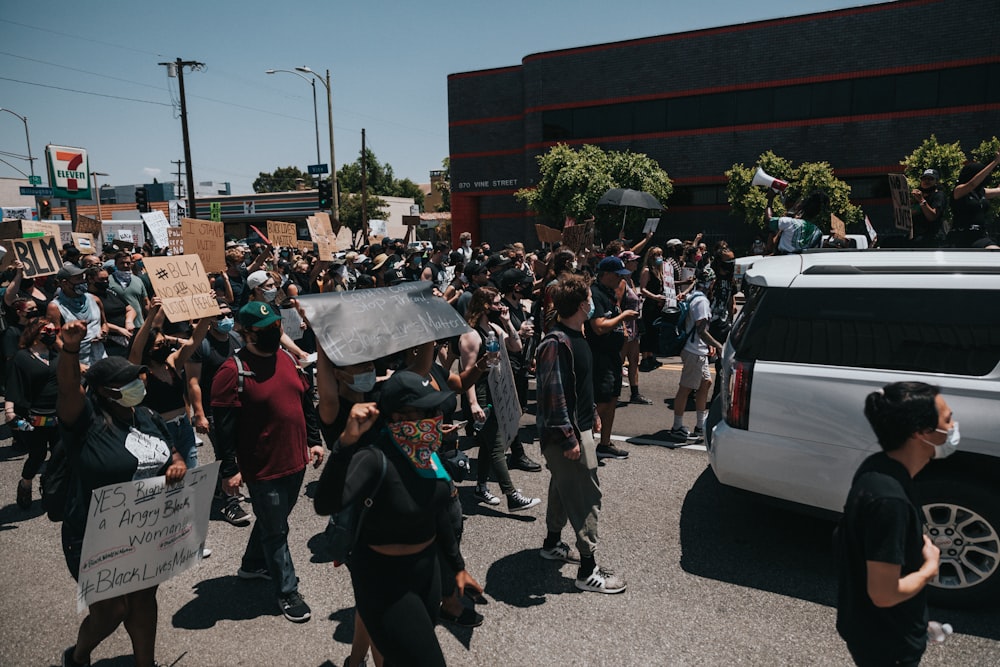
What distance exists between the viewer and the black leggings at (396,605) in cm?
284

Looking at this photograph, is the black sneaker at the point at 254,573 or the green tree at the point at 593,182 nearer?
the black sneaker at the point at 254,573

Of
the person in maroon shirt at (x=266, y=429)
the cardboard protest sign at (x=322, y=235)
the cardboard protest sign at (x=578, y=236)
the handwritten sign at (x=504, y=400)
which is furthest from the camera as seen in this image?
the cardboard protest sign at (x=578, y=236)

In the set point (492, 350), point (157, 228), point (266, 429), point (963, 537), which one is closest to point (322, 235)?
point (157, 228)

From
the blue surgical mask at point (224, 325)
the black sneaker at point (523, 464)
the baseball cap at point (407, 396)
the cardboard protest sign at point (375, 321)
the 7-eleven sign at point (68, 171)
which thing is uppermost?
the 7-eleven sign at point (68, 171)

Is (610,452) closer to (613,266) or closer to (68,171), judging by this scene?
(613,266)

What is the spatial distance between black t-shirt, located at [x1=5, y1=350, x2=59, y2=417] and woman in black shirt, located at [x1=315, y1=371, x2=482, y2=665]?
4.43m

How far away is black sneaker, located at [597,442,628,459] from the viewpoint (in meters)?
6.96

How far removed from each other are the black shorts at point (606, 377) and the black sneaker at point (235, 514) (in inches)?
133

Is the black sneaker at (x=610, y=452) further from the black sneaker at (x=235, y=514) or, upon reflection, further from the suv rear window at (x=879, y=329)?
the black sneaker at (x=235, y=514)

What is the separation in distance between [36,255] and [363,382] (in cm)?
641

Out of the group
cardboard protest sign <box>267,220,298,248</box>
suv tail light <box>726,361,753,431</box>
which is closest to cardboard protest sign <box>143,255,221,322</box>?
suv tail light <box>726,361,753,431</box>

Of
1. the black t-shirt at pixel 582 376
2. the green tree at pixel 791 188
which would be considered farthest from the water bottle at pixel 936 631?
the green tree at pixel 791 188

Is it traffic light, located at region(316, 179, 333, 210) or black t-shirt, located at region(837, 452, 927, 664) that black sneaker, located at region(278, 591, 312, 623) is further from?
traffic light, located at region(316, 179, 333, 210)

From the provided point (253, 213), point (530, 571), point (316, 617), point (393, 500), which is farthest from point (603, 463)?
point (253, 213)
